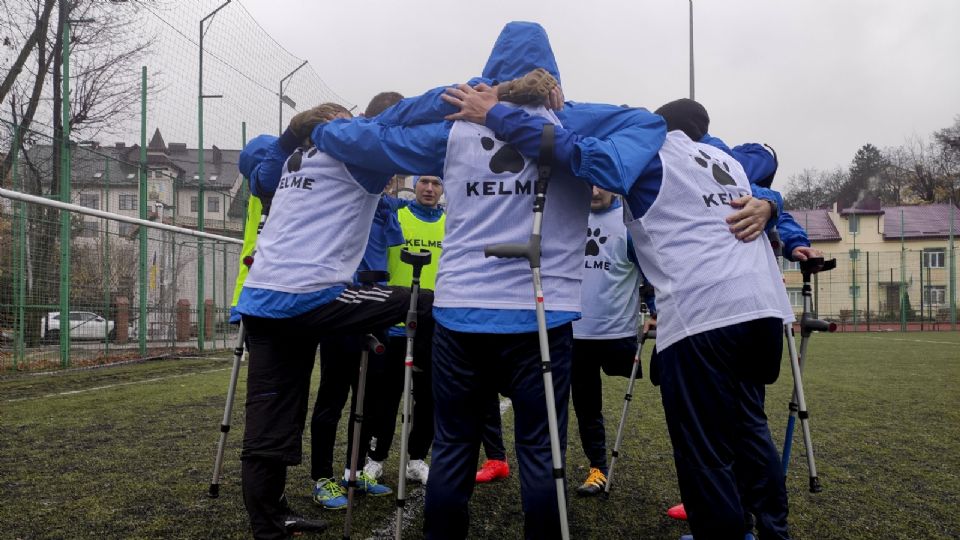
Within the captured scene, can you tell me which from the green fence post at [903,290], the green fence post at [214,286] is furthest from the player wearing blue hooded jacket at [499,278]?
the green fence post at [903,290]

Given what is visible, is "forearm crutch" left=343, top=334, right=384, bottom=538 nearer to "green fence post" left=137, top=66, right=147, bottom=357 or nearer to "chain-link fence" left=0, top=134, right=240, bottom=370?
"chain-link fence" left=0, top=134, right=240, bottom=370

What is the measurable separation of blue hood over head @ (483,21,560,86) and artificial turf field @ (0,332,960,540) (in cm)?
224

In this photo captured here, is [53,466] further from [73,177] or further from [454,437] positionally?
[73,177]

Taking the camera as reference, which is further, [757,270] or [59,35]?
[59,35]

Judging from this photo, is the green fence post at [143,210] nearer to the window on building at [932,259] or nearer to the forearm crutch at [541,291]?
the forearm crutch at [541,291]

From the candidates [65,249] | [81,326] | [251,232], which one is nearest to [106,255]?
[65,249]

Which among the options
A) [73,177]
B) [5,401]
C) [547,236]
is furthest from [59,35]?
[547,236]

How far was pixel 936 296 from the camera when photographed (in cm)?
3434

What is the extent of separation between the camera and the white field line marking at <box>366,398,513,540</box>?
12.2 ft

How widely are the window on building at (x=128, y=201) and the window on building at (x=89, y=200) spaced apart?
485mm

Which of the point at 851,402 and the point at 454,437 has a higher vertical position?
the point at 454,437

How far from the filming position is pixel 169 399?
8.77 m

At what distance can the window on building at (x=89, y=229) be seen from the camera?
12789 millimetres

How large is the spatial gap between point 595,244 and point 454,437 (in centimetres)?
244
